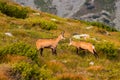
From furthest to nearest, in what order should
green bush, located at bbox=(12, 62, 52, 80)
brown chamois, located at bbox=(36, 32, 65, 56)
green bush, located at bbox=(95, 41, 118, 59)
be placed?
green bush, located at bbox=(95, 41, 118, 59), brown chamois, located at bbox=(36, 32, 65, 56), green bush, located at bbox=(12, 62, 52, 80)

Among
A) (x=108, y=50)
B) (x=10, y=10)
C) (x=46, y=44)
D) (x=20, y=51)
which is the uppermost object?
(x=20, y=51)

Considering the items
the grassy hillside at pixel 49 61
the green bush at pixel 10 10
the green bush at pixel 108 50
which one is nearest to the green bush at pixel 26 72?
the grassy hillside at pixel 49 61

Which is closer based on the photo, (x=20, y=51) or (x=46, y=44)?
(x=20, y=51)

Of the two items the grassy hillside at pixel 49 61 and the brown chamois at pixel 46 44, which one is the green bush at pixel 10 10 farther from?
the brown chamois at pixel 46 44

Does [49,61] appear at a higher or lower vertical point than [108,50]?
higher

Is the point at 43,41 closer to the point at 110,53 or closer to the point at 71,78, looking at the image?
the point at 110,53

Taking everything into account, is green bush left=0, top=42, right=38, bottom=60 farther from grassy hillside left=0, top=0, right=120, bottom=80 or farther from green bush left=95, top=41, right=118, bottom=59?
green bush left=95, top=41, right=118, bottom=59

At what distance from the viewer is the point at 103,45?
2230 centimetres

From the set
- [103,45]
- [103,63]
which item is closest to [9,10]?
[103,45]

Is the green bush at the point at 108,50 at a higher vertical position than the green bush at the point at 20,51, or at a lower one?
lower

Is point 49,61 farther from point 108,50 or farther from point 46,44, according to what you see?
point 108,50

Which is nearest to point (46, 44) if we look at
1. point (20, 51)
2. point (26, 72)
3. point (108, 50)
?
point (20, 51)

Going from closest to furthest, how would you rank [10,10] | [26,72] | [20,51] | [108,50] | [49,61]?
[26,72], [20,51], [49,61], [108,50], [10,10]

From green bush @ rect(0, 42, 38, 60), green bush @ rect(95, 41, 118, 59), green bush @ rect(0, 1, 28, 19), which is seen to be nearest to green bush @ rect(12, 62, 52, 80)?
green bush @ rect(0, 42, 38, 60)
